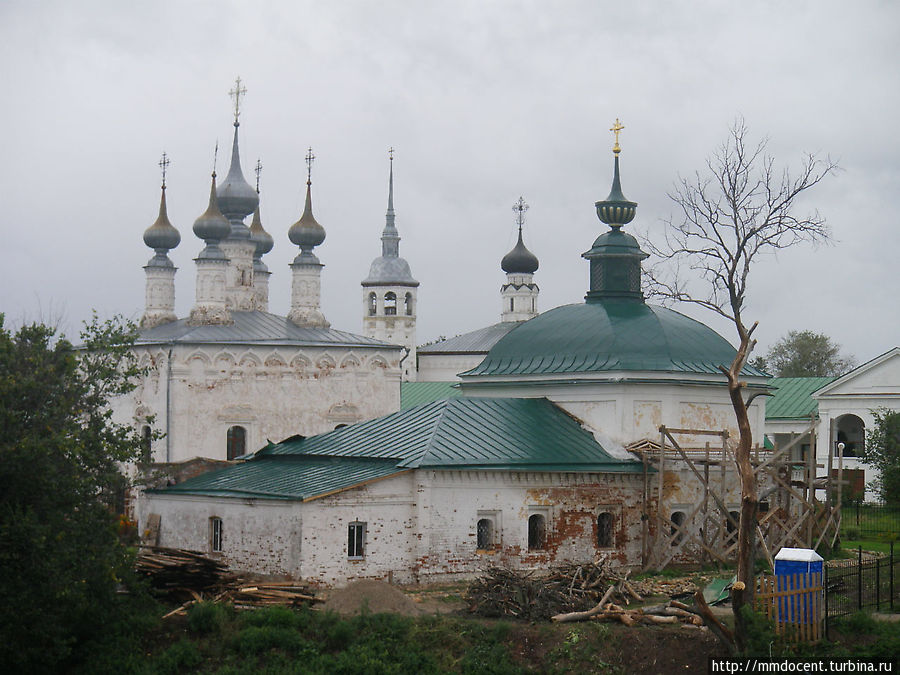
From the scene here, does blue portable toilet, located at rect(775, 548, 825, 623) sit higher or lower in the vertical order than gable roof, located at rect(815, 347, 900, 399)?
lower

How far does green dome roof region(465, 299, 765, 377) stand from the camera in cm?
2850

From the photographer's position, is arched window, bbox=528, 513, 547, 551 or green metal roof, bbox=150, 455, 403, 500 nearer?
green metal roof, bbox=150, 455, 403, 500

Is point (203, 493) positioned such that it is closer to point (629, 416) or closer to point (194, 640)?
point (194, 640)

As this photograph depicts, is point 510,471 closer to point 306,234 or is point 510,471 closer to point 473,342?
point 306,234

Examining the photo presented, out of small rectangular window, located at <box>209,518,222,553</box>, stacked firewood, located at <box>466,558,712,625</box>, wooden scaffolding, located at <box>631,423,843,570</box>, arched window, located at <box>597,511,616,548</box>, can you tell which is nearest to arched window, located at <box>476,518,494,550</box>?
stacked firewood, located at <box>466,558,712,625</box>

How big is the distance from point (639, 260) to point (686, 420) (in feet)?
17.8

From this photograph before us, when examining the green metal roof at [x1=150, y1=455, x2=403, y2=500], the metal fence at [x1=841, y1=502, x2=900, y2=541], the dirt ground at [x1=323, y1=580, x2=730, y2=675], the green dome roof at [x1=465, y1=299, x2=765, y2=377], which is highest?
the green dome roof at [x1=465, y1=299, x2=765, y2=377]

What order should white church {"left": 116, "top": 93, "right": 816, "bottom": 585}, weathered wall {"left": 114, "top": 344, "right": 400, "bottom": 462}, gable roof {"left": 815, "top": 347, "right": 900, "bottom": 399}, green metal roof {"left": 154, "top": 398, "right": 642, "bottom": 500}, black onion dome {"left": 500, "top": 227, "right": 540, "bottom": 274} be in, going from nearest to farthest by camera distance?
white church {"left": 116, "top": 93, "right": 816, "bottom": 585} < green metal roof {"left": 154, "top": 398, "right": 642, "bottom": 500} < weathered wall {"left": 114, "top": 344, "right": 400, "bottom": 462} < gable roof {"left": 815, "top": 347, "right": 900, "bottom": 399} < black onion dome {"left": 500, "top": 227, "right": 540, "bottom": 274}

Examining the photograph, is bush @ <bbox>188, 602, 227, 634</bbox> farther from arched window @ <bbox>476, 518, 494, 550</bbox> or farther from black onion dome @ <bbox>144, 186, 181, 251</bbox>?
black onion dome @ <bbox>144, 186, 181, 251</bbox>

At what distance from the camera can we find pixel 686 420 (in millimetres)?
28203

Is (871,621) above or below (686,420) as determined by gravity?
below

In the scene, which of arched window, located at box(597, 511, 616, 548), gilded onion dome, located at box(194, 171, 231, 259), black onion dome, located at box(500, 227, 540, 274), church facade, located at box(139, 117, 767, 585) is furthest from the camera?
black onion dome, located at box(500, 227, 540, 274)

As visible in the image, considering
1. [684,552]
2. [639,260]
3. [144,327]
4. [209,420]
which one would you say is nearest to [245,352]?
[209,420]

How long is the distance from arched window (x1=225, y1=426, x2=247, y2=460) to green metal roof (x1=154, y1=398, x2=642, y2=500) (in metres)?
6.92
